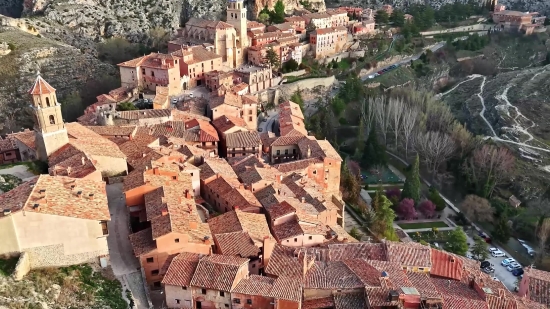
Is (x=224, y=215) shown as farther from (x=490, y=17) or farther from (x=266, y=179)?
(x=490, y=17)

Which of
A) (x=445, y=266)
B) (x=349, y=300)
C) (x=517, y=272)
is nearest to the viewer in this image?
(x=349, y=300)

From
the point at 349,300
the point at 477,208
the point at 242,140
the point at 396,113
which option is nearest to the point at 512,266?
the point at 477,208

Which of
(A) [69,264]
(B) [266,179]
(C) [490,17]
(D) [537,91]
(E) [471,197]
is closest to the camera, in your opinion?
(A) [69,264]

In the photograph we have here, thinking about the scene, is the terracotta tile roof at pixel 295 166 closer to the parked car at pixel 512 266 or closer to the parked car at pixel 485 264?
the parked car at pixel 485 264

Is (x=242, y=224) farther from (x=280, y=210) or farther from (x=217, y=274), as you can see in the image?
(x=217, y=274)

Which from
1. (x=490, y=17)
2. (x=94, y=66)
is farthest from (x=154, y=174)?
(x=490, y=17)

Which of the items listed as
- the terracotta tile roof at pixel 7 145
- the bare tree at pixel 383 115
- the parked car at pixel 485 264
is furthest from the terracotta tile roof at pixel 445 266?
the bare tree at pixel 383 115

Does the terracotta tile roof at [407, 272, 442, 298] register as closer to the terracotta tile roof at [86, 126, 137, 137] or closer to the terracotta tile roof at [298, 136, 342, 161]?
the terracotta tile roof at [298, 136, 342, 161]
